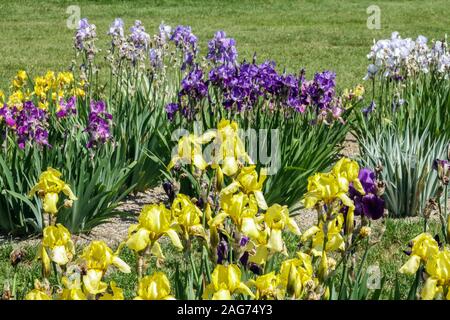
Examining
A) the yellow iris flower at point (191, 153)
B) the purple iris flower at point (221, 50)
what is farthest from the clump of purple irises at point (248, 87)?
the yellow iris flower at point (191, 153)

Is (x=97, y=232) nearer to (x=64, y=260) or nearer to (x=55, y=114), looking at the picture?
(x=55, y=114)

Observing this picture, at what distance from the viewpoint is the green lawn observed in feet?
45.3

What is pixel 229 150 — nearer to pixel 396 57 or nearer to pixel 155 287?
pixel 155 287

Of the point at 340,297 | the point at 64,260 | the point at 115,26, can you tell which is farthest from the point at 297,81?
the point at 64,260

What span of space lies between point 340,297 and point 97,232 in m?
2.71

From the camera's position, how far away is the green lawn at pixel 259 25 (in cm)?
1382

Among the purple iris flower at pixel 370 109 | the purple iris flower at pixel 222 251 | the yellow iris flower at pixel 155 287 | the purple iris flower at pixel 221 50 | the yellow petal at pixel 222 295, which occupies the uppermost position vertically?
the purple iris flower at pixel 221 50

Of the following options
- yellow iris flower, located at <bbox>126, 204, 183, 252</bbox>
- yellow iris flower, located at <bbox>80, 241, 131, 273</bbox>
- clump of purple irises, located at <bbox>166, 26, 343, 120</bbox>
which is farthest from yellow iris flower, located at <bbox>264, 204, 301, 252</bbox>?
clump of purple irises, located at <bbox>166, 26, 343, 120</bbox>

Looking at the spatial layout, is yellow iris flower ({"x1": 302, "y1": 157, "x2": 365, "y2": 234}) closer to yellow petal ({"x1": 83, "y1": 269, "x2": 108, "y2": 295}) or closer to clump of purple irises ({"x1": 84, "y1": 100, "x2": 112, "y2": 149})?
yellow petal ({"x1": 83, "y1": 269, "x2": 108, "y2": 295})

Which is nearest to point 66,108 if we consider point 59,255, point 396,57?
point 396,57

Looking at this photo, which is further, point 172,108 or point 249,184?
point 172,108

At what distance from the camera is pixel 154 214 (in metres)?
2.43

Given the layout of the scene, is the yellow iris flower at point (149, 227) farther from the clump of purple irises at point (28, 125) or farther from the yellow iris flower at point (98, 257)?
the clump of purple irises at point (28, 125)

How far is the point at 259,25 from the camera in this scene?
18.2m
